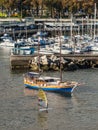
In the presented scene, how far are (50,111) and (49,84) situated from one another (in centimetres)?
738

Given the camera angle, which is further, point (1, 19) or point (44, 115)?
point (1, 19)

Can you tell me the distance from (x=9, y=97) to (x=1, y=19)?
68.6 m

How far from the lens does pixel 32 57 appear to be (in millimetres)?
65812

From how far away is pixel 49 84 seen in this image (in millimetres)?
50594

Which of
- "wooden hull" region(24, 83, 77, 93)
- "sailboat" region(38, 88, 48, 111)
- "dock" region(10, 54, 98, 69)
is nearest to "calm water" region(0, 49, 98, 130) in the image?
"sailboat" region(38, 88, 48, 111)

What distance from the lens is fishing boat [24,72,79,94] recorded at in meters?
49.3

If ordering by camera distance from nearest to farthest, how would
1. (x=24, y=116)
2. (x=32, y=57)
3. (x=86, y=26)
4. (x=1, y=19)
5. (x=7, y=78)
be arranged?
(x=24, y=116) < (x=7, y=78) < (x=32, y=57) < (x=86, y=26) < (x=1, y=19)

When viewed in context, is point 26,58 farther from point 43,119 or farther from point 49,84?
point 43,119

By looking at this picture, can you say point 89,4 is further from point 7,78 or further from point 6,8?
point 7,78

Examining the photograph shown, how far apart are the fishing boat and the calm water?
62cm

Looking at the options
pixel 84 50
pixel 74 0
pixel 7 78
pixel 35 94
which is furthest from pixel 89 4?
pixel 35 94

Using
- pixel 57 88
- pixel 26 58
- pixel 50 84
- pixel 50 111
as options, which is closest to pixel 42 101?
pixel 50 111

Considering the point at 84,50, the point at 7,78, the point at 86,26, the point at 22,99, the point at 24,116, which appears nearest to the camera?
the point at 24,116

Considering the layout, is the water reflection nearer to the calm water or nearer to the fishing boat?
the calm water
